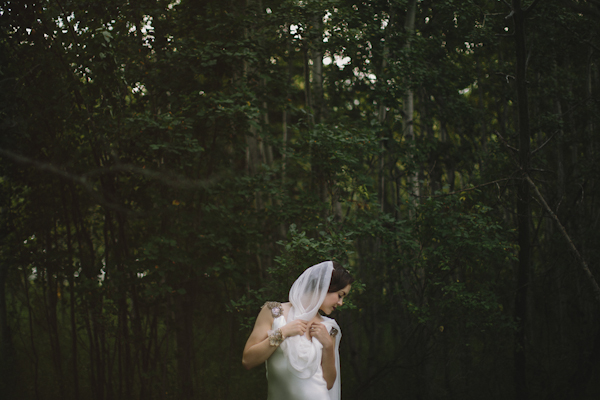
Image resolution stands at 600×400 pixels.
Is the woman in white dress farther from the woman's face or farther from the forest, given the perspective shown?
the forest

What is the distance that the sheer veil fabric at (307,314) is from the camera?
2.57 meters

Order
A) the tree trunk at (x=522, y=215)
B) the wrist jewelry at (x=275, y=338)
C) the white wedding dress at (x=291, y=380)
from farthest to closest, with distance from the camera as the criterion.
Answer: the tree trunk at (x=522, y=215)
the white wedding dress at (x=291, y=380)
the wrist jewelry at (x=275, y=338)

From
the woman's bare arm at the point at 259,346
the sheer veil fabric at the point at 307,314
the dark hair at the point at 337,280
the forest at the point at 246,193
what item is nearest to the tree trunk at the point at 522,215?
the forest at the point at 246,193

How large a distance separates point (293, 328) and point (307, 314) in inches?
4.4

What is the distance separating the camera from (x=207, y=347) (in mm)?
7871

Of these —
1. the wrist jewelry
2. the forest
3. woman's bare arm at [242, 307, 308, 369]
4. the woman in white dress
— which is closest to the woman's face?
the woman in white dress

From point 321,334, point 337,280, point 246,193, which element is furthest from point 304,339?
point 246,193

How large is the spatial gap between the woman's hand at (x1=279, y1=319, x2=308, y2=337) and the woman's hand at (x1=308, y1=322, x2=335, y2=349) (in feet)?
0.16

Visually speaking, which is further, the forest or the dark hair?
the forest

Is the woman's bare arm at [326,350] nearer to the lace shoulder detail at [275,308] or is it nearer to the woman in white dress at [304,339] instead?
the woman in white dress at [304,339]

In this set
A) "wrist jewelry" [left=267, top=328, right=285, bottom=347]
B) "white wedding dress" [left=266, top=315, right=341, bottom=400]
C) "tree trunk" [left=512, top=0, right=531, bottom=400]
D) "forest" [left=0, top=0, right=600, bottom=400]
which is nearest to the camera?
"wrist jewelry" [left=267, top=328, right=285, bottom=347]

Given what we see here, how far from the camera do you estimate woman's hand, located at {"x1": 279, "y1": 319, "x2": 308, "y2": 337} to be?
2.51 metres

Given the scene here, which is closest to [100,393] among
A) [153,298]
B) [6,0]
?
[153,298]

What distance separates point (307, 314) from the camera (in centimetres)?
258
